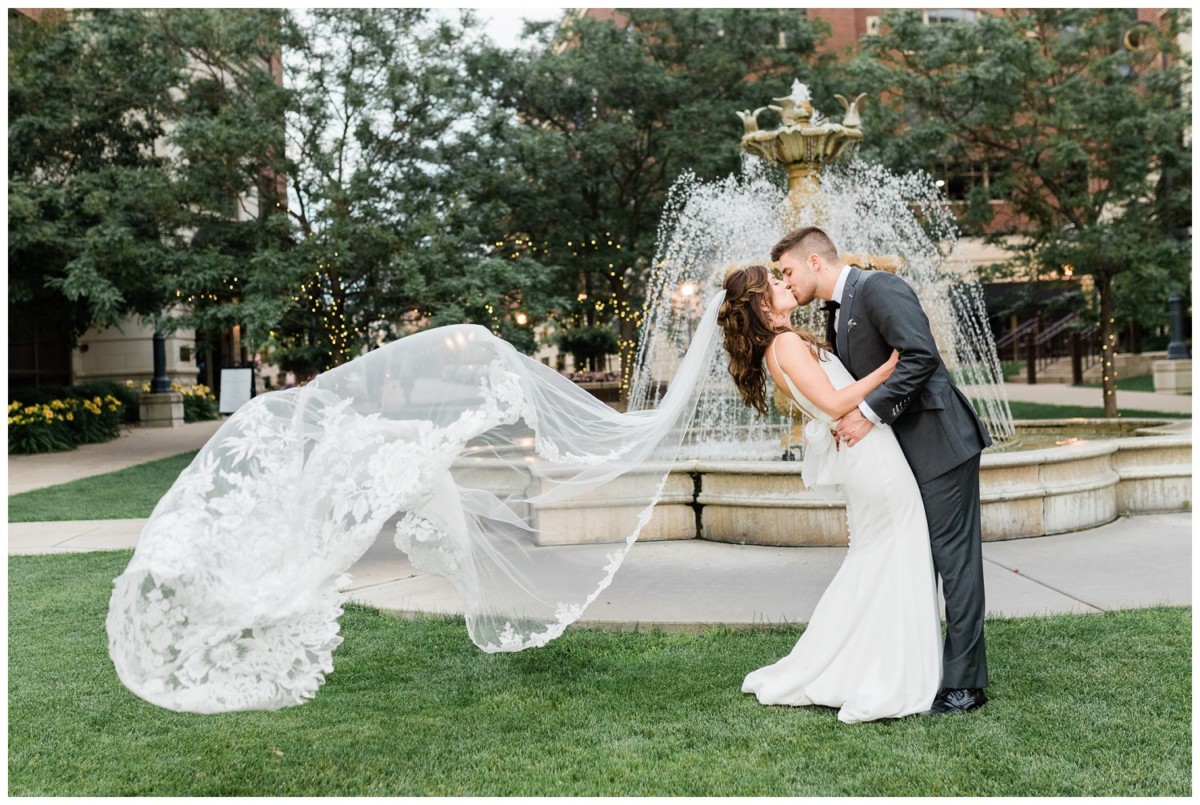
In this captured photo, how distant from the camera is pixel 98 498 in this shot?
1282 cm

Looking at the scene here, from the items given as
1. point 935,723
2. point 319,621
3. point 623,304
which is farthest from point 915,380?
point 623,304

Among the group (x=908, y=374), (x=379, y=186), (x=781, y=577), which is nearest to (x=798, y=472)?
(x=781, y=577)

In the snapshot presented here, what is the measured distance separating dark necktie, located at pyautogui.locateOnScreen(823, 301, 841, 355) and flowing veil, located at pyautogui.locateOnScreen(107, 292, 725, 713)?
0.51 meters

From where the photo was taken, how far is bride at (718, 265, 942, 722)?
172 inches

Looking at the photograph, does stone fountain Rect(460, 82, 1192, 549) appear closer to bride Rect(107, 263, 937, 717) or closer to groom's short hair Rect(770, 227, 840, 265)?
bride Rect(107, 263, 937, 717)

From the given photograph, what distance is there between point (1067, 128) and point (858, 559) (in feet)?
51.1

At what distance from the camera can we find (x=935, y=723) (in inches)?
168

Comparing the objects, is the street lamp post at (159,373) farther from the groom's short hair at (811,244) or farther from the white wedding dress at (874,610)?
the white wedding dress at (874,610)

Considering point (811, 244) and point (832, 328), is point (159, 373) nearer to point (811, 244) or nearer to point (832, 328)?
point (832, 328)

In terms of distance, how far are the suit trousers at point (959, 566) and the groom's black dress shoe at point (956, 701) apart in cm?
3

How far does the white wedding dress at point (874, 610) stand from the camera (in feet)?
14.3

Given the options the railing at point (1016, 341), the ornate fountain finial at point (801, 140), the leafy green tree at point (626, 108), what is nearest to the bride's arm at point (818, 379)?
the ornate fountain finial at point (801, 140)

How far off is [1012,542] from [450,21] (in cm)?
1421

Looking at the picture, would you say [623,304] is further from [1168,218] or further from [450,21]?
[1168,218]
